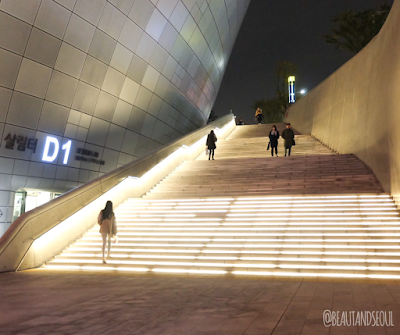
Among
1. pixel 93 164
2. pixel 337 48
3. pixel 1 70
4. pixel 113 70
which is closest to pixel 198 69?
pixel 113 70

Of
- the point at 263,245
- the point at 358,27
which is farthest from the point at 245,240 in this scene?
the point at 358,27

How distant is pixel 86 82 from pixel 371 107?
10.2m

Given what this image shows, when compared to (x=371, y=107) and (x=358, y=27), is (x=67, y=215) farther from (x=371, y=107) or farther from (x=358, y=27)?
(x=358, y=27)

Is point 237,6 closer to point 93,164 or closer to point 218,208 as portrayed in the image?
point 93,164

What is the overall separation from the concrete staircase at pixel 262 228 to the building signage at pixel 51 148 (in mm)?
3992

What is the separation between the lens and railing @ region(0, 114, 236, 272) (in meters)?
7.36

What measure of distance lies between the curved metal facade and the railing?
11.4 ft

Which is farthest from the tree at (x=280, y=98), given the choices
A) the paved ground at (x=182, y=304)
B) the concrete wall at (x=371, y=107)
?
the paved ground at (x=182, y=304)

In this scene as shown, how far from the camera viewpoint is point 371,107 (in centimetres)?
1165

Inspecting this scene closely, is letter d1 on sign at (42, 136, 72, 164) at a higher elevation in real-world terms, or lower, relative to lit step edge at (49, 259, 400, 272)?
higher

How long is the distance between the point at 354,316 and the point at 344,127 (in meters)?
12.4

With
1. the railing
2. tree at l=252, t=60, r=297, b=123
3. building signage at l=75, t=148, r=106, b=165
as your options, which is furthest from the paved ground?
tree at l=252, t=60, r=297, b=123

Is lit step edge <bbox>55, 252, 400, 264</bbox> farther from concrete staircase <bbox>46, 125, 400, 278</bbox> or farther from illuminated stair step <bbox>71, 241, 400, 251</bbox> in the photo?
illuminated stair step <bbox>71, 241, 400, 251</bbox>

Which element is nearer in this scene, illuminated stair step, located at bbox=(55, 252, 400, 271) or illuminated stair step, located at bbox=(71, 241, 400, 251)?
illuminated stair step, located at bbox=(55, 252, 400, 271)
